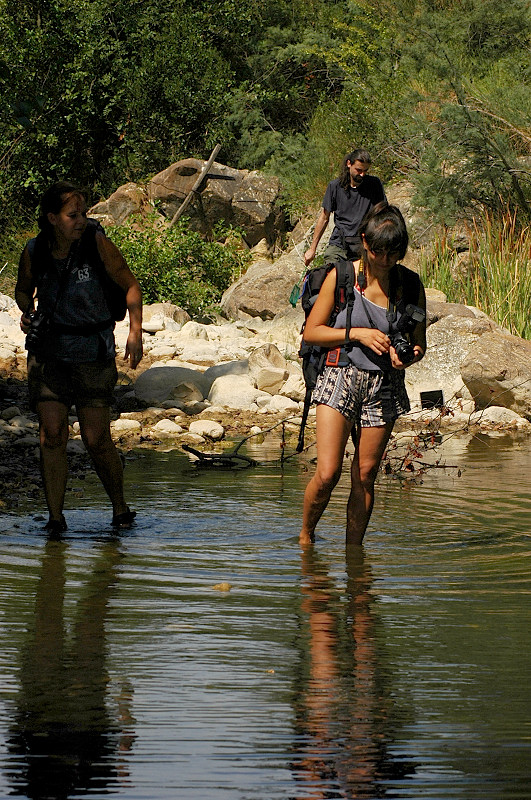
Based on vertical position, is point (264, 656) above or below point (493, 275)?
below

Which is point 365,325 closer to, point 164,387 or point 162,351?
point 164,387

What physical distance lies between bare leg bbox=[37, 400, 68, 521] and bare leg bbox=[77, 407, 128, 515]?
A: 13cm

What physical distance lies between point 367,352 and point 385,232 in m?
0.58

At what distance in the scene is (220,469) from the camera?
30.5 ft

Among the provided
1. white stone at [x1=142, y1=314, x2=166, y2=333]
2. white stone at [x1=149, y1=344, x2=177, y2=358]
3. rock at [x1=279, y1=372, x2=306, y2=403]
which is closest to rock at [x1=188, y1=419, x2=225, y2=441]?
rock at [x1=279, y1=372, x2=306, y2=403]

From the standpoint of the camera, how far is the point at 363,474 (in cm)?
573

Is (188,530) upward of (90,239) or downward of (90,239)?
downward

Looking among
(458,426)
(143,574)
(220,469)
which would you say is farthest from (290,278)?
(143,574)

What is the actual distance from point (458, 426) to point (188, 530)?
20.5ft

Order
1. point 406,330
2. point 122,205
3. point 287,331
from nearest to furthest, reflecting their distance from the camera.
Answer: point 406,330 < point 287,331 < point 122,205

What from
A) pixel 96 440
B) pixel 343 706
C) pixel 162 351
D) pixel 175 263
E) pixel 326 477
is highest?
pixel 175 263

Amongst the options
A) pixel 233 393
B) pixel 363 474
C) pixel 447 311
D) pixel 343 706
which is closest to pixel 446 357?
pixel 447 311

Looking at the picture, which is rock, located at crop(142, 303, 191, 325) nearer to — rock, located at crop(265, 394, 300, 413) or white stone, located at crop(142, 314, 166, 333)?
white stone, located at crop(142, 314, 166, 333)

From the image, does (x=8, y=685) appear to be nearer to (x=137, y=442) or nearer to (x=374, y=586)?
(x=374, y=586)
